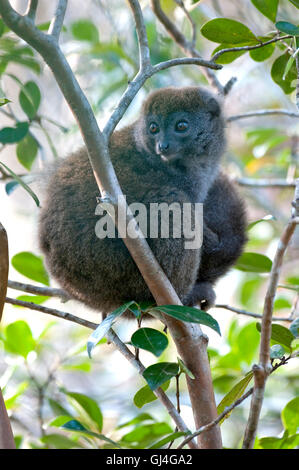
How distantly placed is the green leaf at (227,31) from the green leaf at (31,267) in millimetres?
→ 1447

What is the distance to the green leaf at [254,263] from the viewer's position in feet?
9.55

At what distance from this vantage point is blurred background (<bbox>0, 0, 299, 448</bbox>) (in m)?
3.12

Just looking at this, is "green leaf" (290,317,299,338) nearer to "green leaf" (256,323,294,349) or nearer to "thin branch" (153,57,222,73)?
"green leaf" (256,323,294,349)

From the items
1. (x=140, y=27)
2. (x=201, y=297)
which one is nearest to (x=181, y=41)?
(x=140, y=27)

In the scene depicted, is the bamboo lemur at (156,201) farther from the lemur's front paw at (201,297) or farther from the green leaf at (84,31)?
the green leaf at (84,31)

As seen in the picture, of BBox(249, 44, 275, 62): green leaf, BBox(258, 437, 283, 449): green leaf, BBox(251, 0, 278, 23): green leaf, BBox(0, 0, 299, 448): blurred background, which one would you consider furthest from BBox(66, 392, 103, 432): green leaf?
BBox(251, 0, 278, 23): green leaf

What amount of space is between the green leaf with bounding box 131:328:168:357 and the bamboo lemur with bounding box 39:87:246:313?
64 cm

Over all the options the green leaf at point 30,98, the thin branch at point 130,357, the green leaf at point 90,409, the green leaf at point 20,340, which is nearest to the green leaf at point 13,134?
the green leaf at point 30,98

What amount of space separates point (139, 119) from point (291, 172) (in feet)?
5.47

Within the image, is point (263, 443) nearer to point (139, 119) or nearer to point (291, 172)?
point (139, 119)

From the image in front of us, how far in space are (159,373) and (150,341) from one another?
0.47ft

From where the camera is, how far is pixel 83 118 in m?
1.78

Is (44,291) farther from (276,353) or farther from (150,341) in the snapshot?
(276,353)

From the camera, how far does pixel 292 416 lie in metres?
2.50
